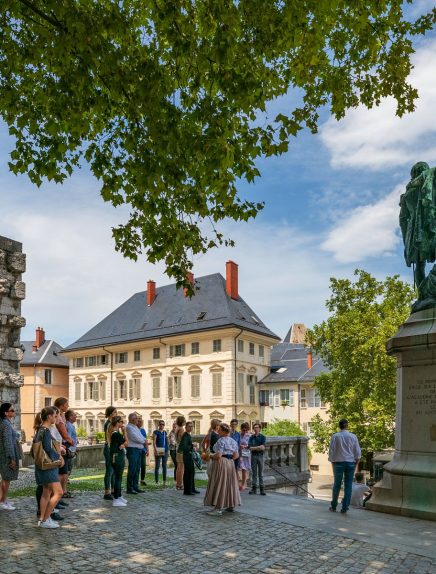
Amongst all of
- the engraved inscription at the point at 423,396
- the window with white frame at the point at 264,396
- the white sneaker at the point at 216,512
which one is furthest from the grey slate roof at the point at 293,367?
the white sneaker at the point at 216,512

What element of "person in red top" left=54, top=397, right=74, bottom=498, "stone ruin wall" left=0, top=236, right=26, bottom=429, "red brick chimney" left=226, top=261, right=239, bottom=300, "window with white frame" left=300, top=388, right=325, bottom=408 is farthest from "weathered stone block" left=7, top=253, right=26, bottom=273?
"window with white frame" left=300, top=388, right=325, bottom=408

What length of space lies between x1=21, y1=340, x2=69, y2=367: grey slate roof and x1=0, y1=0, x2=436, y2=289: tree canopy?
62.7 m

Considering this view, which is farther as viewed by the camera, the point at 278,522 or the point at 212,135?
the point at 278,522

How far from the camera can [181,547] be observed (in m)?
8.31

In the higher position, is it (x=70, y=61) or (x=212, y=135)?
(x=70, y=61)

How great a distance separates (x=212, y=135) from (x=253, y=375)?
50.8 meters

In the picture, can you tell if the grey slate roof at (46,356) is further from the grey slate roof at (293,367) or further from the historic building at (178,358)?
the grey slate roof at (293,367)

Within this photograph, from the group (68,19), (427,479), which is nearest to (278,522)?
(427,479)

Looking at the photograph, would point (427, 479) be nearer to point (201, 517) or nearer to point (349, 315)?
point (201, 517)

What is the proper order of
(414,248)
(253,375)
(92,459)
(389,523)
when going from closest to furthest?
(389,523), (414,248), (92,459), (253,375)

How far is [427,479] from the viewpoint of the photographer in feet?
34.8

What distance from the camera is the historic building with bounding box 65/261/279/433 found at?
54.4 metres

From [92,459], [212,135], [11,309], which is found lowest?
[92,459]

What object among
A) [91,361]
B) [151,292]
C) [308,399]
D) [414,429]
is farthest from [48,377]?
[414,429]
